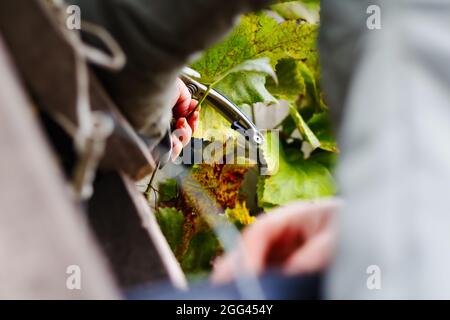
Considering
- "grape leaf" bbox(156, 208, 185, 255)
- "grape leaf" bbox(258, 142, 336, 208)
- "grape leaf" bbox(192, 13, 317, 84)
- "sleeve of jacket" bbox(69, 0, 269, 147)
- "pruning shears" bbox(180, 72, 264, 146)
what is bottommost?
"grape leaf" bbox(156, 208, 185, 255)

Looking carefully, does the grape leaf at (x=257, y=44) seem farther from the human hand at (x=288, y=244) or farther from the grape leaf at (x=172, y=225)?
the human hand at (x=288, y=244)

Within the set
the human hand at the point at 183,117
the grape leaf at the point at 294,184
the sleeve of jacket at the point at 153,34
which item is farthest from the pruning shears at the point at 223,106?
the sleeve of jacket at the point at 153,34

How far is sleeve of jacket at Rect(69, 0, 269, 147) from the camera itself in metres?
0.36

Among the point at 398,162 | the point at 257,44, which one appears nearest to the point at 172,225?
the point at 257,44

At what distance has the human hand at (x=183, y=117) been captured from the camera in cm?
91

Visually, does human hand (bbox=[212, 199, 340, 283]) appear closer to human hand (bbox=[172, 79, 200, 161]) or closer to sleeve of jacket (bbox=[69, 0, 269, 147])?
sleeve of jacket (bbox=[69, 0, 269, 147])

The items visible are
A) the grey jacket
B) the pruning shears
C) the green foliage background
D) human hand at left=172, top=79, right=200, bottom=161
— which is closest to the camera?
the grey jacket

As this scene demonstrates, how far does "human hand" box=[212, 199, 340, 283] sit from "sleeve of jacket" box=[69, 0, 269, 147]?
0.10m

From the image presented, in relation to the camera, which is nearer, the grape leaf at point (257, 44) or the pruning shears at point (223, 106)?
the pruning shears at point (223, 106)

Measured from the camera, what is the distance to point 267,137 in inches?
51.8

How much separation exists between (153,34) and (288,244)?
0.13 meters

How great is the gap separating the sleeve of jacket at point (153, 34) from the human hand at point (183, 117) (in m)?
0.48

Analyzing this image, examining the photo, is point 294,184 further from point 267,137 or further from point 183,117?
point 183,117

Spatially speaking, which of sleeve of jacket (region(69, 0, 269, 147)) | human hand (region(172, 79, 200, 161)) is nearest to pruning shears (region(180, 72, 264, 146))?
human hand (region(172, 79, 200, 161))
